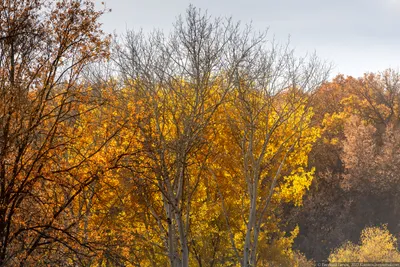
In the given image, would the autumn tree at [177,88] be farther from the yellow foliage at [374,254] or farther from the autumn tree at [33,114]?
the yellow foliage at [374,254]

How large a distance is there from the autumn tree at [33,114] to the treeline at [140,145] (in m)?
0.03

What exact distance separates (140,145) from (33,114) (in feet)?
13.2

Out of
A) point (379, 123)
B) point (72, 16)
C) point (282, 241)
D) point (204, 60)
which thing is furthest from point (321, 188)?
point (72, 16)

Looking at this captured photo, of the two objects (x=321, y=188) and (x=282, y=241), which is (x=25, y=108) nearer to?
(x=282, y=241)

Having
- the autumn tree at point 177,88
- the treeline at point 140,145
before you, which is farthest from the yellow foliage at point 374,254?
the autumn tree at point 177,88

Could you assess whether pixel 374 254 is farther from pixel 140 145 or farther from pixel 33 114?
pixel 33 114

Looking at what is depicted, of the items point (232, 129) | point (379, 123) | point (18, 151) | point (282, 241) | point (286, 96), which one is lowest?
point (282, 241)

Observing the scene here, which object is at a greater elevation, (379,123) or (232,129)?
(379,123)

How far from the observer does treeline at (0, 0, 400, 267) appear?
9609mm

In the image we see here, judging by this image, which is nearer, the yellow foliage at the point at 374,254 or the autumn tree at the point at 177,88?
the autumn tree at the point at 177,88

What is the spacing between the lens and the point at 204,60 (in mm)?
14898

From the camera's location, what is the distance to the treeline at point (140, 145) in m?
9.61

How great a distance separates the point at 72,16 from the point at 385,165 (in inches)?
1779

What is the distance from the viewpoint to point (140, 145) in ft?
42.3
